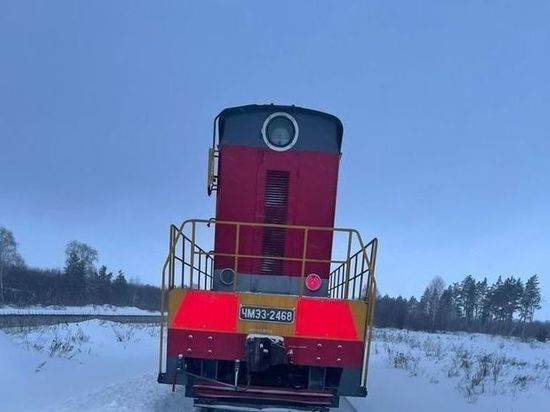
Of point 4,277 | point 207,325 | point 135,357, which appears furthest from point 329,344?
point 4,277

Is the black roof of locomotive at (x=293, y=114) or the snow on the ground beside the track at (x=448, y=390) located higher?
the black roof of locomotive at (x=293, y=114)

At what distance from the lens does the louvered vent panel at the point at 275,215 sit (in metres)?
7.67

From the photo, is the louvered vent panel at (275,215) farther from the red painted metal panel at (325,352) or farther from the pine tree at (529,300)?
the pine tree at (529,300)

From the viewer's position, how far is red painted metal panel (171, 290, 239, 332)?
20.8 ft

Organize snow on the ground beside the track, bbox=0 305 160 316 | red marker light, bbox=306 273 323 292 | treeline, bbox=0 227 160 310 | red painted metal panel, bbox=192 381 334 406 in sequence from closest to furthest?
red painted metal panel, bbox=192 381 334 406 → red marker light, bbox=306 273 323 292 → snow on the ground beside the track, bbox=0 305 160 316 → treeline, bbox=0 227 160 310

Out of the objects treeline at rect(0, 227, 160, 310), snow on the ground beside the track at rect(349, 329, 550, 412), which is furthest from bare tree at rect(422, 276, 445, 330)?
snow on the ground beside the track at rect(349, 329, 550, 412)

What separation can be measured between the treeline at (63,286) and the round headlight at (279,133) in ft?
174

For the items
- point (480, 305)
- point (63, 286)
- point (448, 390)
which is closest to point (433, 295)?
point (480, 305)

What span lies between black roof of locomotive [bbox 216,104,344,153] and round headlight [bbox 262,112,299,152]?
0.25ft

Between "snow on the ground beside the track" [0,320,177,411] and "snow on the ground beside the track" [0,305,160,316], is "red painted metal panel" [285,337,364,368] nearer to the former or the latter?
"snow on the ground beside the track" [0,320,177,411]

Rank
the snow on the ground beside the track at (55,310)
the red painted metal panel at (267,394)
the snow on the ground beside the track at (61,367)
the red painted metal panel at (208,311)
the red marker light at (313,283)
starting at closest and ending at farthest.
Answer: the red painted metal panel at (267,394), the red painted metal panel at (208,311), the red marker light at (313,283), the snow on the ground beside the track at (61,367), the snow on the ground beside the track at (55,310)

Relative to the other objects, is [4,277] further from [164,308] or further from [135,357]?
[164,308]

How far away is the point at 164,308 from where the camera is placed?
6441 millimetres

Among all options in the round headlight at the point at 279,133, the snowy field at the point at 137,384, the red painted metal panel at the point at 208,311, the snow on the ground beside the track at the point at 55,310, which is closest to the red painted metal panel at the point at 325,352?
the red painted metal panel at the point at 208,311
